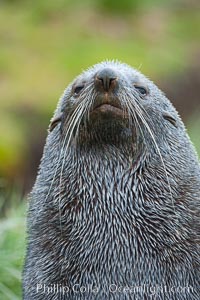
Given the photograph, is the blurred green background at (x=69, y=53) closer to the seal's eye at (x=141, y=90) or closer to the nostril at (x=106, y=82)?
the seal's eye at (x=141, y=90)

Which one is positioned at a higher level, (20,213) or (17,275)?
(20,213)

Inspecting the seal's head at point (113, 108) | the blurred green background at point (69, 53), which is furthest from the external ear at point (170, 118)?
the blurred green background at point (69, 53)

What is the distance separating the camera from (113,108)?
6445 mm

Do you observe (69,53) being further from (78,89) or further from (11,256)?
(78,89)

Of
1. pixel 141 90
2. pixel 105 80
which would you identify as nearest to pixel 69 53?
pixel 141 90

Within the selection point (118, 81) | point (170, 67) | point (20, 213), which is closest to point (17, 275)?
point (20, 213)

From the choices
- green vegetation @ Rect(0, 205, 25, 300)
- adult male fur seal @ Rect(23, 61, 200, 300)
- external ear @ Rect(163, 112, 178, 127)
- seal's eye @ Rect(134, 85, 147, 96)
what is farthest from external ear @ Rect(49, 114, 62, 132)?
green vegetation @ Rect(0, 205, 25, 300)

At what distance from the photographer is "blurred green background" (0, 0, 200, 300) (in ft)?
52.6

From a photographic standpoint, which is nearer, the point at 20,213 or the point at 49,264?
the point at 49,264

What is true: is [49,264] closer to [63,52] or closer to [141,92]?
[141,92]

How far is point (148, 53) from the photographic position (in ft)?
64.5

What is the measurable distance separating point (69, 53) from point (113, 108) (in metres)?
12.8

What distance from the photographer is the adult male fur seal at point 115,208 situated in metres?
6.54

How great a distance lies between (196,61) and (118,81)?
13.5 meters
